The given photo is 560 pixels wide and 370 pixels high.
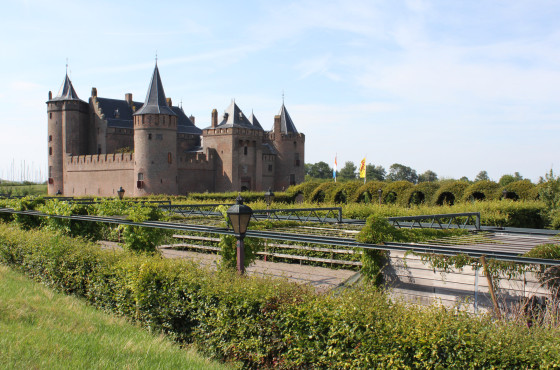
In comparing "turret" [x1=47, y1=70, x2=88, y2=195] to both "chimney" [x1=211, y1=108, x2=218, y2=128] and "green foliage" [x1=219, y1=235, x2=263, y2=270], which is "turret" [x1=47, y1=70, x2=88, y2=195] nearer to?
"chimney" [x1=211, y1=108, x2=218, y2=128]

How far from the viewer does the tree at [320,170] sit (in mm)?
117887

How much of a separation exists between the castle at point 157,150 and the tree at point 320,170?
67197mm

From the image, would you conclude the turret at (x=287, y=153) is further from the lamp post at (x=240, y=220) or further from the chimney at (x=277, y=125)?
the lamp post at (x=240, y=220)

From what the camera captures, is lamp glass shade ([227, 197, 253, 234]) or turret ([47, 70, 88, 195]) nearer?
lamp glass shade ([227, 197, 253, 234])

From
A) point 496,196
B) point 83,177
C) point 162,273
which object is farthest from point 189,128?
point 162,273

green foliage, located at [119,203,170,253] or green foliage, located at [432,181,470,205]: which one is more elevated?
green foliage, located at [432,181,470,205]

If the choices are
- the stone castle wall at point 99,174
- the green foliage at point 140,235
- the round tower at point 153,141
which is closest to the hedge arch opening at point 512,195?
the green foliage at point 140,235

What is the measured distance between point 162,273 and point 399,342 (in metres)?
3.66

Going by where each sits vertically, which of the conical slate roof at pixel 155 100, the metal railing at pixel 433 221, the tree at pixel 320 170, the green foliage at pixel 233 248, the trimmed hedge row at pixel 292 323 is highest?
the conical slate roof at pixel 155 100

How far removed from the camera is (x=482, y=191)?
22.7 metres

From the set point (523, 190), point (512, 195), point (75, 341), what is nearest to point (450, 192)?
point (512, 195)

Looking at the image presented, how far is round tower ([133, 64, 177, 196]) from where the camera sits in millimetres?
41562

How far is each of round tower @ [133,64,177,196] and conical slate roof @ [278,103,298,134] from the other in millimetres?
12731

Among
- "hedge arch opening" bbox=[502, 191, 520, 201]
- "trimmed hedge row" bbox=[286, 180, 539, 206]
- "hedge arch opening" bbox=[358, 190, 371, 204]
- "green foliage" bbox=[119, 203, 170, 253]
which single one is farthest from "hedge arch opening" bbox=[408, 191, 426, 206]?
"green foliage" bbox=[119, 203, 170, 253]
